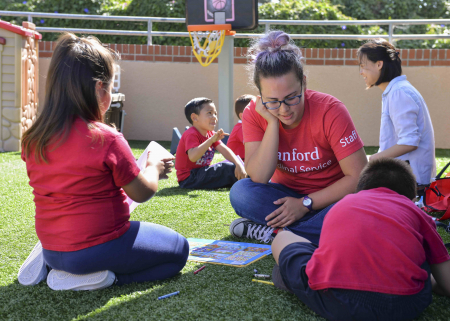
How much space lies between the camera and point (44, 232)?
1.79m

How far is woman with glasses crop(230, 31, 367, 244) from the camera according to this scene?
7.12ft

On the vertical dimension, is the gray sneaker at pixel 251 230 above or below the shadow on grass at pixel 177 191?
above

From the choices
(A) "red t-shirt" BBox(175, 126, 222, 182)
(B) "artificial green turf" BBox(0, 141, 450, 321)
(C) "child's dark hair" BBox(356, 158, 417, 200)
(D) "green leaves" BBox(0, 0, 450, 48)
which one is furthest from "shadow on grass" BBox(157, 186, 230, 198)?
(D) "green leaves" BBox(0, 0, 450, 48)

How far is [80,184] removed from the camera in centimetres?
172

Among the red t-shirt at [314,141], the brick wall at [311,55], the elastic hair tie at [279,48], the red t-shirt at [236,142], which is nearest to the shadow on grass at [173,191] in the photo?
the red t-shirt at [236,142]

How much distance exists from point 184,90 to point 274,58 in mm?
5415

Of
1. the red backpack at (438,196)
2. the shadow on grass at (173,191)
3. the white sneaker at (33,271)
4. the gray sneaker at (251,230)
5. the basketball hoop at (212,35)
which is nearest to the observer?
the white sneaker at (33,271)

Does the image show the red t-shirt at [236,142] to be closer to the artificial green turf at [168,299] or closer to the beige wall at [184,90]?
the artificial green turf at [168,299]

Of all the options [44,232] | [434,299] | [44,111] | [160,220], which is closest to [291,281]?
[434,299]

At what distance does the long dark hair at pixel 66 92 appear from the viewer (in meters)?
1.70

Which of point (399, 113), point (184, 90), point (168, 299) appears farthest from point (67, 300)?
point (184, 90)

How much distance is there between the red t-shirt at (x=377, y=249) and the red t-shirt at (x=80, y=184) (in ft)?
2.60

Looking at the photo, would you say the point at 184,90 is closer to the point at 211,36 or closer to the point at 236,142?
the point at 211,36

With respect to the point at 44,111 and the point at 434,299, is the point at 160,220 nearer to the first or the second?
the point at 44,111
